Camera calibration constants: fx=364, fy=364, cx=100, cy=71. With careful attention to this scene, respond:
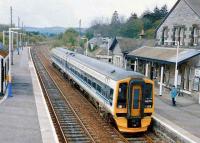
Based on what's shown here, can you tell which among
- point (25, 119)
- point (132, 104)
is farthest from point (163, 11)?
point (25, 119)

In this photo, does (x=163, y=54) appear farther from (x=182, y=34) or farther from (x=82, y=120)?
(x=82, y=120)

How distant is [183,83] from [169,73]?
8.46 ft

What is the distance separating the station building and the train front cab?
27.3 ft

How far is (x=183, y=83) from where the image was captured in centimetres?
2602

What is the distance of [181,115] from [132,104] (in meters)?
4.21

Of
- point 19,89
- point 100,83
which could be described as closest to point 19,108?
point 100,83

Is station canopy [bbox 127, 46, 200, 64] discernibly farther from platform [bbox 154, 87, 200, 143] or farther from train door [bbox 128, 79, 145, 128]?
train door [bbox 128, 79, 145, 128]

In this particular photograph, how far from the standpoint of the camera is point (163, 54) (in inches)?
1137

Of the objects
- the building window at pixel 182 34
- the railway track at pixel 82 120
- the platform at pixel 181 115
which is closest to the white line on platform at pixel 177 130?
the platform at pixel 181 115

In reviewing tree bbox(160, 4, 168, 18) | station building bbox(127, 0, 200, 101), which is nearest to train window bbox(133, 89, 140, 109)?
station building bbox(127, 0, 200, 101)

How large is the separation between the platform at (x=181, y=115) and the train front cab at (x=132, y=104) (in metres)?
1.23

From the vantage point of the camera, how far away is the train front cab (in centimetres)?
1603

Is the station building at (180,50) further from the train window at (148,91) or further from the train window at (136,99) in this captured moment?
the train window at (136,99)

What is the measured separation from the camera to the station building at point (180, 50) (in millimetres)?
24755
